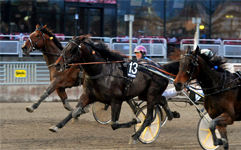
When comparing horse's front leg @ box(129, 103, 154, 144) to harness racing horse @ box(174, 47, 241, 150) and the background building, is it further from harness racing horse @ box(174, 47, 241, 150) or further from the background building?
the background building

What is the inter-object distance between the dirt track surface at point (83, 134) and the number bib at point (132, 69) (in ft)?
3.94

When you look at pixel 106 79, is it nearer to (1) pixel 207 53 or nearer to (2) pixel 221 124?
(1) pixel 207 53

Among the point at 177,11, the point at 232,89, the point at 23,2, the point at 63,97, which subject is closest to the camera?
the point at 232,89

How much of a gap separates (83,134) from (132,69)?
1701 millimetres

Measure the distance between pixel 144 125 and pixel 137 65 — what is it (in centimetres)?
107

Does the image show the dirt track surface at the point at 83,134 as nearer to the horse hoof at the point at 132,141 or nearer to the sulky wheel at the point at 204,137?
the horse hoof at the point at 132,141

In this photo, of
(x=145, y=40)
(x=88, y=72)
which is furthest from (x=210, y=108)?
(x=145, y=40)

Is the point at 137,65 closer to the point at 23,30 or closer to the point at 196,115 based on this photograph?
the point at 196,115

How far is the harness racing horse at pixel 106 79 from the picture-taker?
20.8 feet

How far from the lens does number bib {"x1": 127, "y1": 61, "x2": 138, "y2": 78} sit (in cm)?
657

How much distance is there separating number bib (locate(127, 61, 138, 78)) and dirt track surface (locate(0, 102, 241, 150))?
1.20m

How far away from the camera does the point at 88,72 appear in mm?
6418

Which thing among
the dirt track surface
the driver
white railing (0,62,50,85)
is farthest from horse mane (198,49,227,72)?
white railing (0,62,50,85)

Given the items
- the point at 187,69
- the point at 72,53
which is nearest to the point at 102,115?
the point at 72,53
